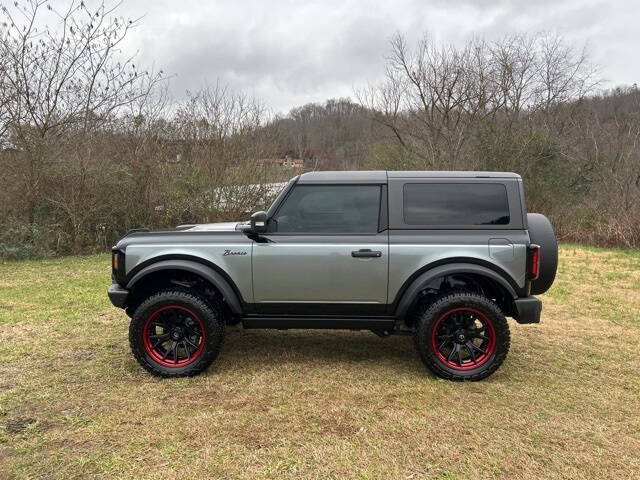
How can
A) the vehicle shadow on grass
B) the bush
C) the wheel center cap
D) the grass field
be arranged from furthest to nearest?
the bush → the vehicle shadow on grass → the wheel center cap → the grass field

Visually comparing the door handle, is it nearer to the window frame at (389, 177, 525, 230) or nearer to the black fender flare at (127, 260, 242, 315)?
the window frame at (389, 177, 525, 230)

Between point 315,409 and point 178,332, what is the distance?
1.36 m

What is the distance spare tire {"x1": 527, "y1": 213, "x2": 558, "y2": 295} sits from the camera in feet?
12.3

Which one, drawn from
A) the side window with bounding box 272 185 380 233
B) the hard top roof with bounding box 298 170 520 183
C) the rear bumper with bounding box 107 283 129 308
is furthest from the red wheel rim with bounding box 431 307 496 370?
the rear bumper with bounding box 107 283 129 308

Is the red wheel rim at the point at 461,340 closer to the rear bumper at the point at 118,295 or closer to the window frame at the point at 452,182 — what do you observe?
the window frame at the point at 452,182

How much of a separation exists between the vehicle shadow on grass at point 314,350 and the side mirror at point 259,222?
1221 millimetres

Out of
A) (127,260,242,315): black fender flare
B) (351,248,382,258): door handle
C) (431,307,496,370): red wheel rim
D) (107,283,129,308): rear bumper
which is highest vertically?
(351,248,382,258): door handle

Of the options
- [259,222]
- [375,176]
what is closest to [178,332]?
[259,222]

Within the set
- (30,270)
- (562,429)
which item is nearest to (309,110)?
(30,270)

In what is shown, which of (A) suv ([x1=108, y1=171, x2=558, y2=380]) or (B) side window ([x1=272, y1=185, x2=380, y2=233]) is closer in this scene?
(A) suv ([x1=108, y1=171, x2=558, y2=380])

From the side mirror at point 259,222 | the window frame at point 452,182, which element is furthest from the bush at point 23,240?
the window frame at point 452,182

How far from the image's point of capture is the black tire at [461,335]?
360cm

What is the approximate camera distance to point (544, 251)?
148 inches

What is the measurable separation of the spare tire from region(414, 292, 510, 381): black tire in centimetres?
54
